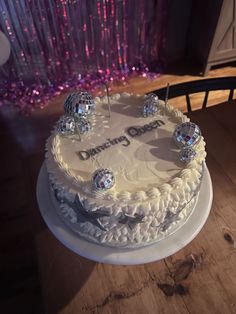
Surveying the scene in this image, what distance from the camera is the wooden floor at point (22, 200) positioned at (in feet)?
3.38

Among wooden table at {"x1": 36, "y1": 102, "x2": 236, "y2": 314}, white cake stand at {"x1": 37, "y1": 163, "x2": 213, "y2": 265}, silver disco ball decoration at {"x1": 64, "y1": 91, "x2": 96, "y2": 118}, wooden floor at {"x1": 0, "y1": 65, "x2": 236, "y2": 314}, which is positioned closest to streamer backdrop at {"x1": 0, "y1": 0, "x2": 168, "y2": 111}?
wooden floor at {"x1": 0, "y1": 65, "x2": 236, "y2": 314}

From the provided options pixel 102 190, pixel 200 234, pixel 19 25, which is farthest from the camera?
pixel 19 25

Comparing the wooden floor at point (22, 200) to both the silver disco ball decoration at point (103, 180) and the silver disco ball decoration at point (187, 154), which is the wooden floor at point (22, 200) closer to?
the silver disco ball decoration at point (103, 180)

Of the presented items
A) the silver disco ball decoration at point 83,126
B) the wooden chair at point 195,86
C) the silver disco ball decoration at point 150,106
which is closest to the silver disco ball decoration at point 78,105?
the silver disco ball decoration at point 83,126

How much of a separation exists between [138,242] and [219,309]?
10.0 inches

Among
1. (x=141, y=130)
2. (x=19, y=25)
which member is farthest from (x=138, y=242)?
(x=19, y=25)

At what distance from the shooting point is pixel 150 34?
2396mm

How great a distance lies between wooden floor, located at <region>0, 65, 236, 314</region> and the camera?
1.03 m

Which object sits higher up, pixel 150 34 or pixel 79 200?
pixel 79 200

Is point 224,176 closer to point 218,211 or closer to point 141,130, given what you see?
point 218,211

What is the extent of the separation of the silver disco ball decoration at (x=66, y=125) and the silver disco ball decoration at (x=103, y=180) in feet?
0.71

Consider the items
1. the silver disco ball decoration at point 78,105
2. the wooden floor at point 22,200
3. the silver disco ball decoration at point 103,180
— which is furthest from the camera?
the wooden floor at point 22,200

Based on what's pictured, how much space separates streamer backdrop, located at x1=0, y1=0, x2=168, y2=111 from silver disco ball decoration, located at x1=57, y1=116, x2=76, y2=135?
1.46 m

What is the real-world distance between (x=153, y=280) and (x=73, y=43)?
1.95 meters
